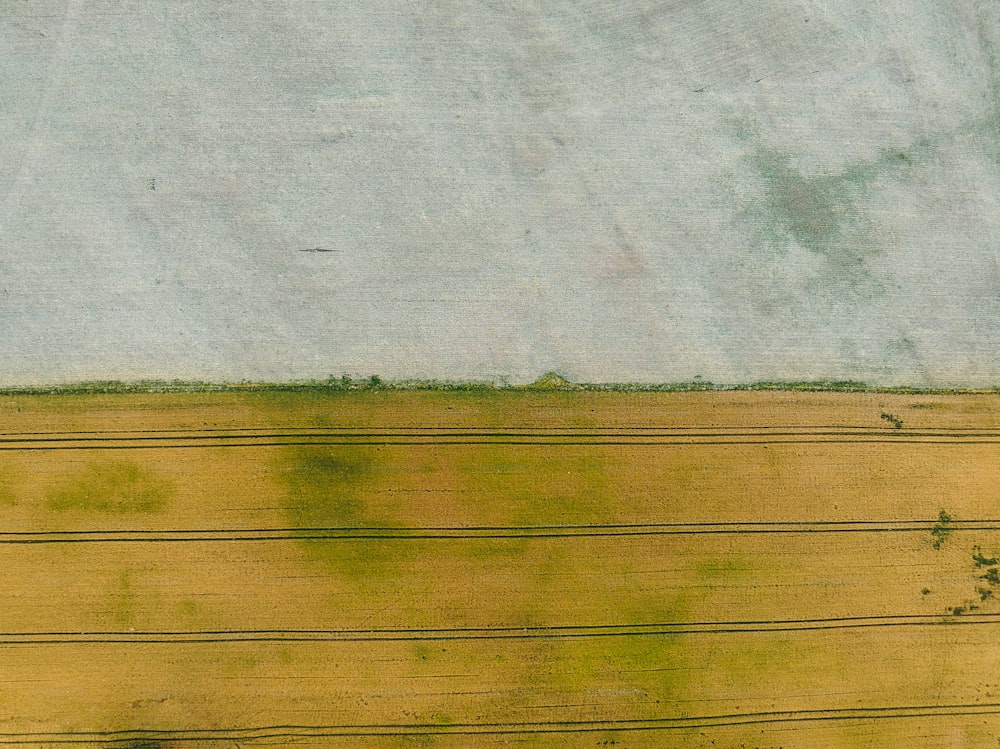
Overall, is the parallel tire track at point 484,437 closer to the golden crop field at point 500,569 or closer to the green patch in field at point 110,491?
the golden crop field at point 500,569

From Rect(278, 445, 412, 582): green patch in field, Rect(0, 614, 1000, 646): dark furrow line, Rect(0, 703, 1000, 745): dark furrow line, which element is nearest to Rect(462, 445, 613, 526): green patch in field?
Rect(278, 445, 412, 582): green patch in field

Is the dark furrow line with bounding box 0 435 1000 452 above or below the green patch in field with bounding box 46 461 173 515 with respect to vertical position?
above

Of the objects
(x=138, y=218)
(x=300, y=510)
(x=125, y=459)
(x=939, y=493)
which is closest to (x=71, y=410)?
(x=125, y=459)

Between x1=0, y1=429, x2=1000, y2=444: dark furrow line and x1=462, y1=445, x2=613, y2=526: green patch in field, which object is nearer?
x1=0, y1=429, x2=1000, y2=444: dark furrow line

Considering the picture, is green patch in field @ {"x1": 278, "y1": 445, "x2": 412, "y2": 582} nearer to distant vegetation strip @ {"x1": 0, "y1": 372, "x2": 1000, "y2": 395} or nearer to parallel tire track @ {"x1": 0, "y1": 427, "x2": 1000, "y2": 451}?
parallel tire track @ {"x1": 0, "y1": 427, "x2": 1000, "y2": 451}

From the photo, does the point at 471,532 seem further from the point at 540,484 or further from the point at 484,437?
the point at 484,437

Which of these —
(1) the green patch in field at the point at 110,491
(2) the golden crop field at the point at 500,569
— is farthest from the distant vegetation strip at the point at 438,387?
(1) the green patch in field at the point at 110,491

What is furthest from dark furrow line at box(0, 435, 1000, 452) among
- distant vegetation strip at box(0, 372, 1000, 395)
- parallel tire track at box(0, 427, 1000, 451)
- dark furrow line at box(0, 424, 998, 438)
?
distant vegetation strip at box(0, 372, 1000, 395)
